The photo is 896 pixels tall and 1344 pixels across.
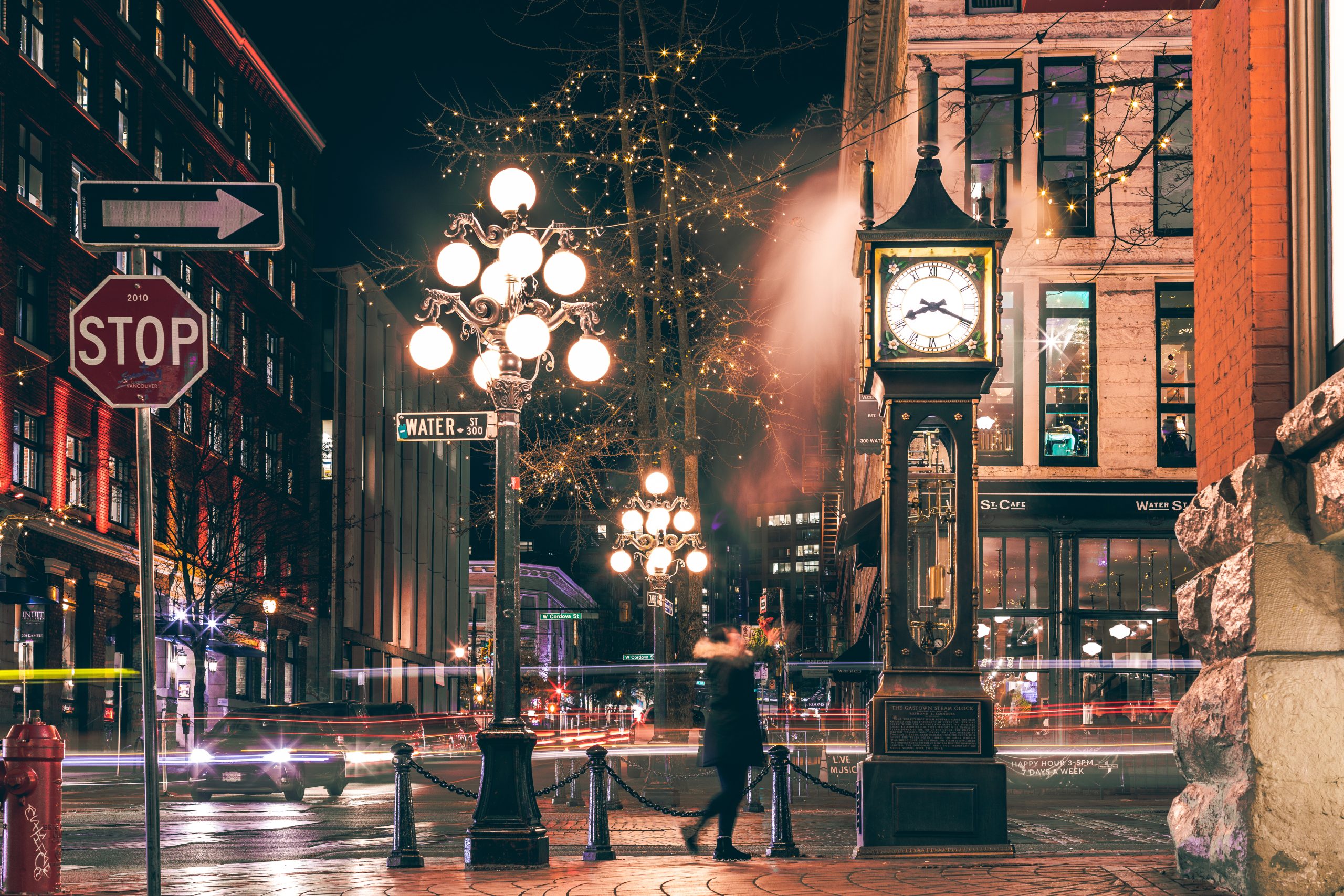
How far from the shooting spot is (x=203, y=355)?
6.69 meters

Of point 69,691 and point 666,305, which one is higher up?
point 666,305

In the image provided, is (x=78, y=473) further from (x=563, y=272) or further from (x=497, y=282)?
(x=563, y=272)

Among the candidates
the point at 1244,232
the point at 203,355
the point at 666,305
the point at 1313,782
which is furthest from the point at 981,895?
the point at 666,305

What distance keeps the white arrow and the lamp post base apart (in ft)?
19.0

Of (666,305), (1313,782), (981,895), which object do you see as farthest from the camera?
(666,305)

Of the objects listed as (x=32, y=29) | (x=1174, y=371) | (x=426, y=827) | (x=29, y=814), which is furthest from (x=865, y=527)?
(x=32, y=29)

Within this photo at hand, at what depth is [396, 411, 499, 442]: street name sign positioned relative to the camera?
11.9m

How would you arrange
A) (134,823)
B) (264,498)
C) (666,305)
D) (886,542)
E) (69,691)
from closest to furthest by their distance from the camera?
(886,542) < (134,823) < (666,305) < (69,691) < (264,498)

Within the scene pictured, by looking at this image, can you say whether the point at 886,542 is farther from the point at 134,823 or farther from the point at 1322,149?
the point at 134,823

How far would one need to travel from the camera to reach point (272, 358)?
57.1 meters

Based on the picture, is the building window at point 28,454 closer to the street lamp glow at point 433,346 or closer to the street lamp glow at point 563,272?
the street lamp glow at point 433,346

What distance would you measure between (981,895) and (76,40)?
38.2m

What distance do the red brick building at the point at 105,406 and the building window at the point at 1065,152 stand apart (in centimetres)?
1742

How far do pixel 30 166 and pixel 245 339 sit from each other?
58.9 feet
